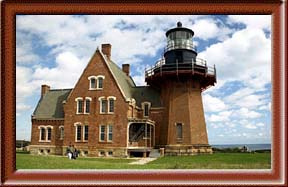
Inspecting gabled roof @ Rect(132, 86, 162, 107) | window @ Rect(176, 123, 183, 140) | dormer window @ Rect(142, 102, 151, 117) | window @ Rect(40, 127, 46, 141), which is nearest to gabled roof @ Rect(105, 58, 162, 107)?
gabled roof @ Rect(132, 86, 162, 107)

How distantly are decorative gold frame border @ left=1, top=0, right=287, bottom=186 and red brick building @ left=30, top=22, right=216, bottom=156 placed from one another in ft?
49.6

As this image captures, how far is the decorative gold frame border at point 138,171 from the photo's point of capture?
1451 cm

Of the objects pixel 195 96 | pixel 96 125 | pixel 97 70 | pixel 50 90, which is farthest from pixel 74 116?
pixel 195 96

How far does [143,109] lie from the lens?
108 feet

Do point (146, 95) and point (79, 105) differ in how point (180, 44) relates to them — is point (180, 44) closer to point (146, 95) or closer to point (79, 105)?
point (146, 95)

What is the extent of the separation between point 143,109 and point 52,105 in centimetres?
910

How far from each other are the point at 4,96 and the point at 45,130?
2034cm

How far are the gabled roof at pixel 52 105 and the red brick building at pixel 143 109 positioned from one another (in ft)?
6.58

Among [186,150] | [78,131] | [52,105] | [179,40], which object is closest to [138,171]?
[186,150]

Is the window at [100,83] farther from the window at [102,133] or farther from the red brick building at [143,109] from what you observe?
the window at [102,133]

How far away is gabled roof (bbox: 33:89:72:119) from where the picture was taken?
35.2 m

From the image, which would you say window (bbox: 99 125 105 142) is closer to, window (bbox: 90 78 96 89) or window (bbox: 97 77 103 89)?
window (bbox: 97 77 103 89)

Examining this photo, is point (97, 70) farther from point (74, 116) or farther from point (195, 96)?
point (195, 96)

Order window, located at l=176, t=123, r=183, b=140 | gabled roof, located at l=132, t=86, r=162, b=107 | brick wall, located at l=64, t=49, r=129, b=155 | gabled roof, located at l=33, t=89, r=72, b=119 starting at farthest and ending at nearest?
gabled roof, located at l=33, t=89, r=72, b=119 → gabled roof, located at l=132, t=86, r=162, b=107 → window, located at l=176, t=123, r=183, b=140 → brick wall, located at l=64, t=49, r=129, b=155
